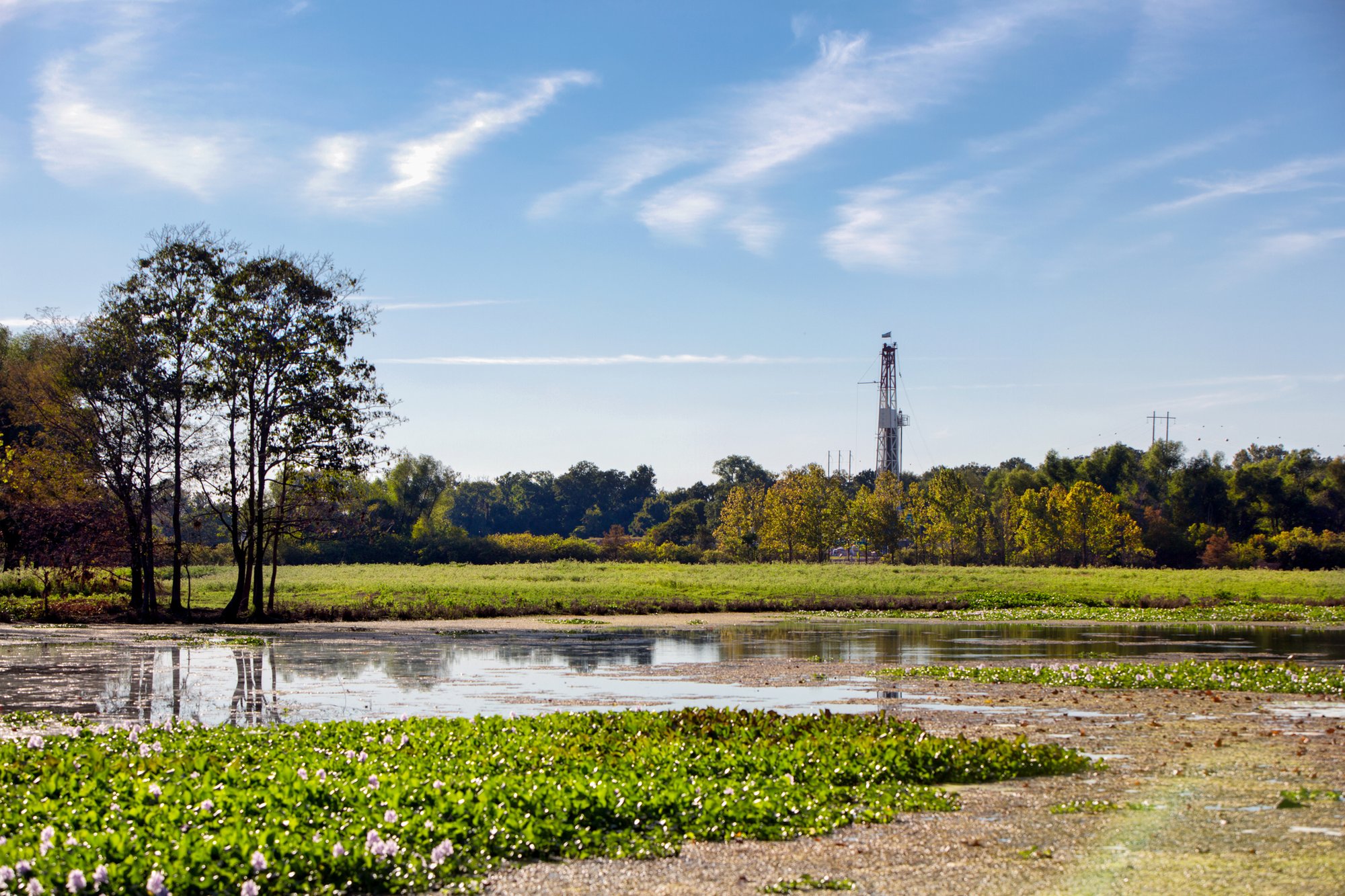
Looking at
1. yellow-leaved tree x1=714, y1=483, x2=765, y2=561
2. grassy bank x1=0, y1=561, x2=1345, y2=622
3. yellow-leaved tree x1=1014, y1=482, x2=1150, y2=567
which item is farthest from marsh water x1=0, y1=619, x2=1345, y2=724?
yellow-leaved tree x1=714, y1=483, x2=765, y2=561

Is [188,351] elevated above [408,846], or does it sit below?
above

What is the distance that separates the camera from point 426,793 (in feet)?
31.0

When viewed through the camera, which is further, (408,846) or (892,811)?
(892,811)

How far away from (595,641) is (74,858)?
25950 millimetres

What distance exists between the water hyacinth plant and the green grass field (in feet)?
99.1

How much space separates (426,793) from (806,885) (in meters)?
3.31

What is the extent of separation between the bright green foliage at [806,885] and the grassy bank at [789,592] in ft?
118

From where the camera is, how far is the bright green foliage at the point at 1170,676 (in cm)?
2006

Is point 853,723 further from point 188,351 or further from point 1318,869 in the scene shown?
point 188,351

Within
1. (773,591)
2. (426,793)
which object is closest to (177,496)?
(773,591)

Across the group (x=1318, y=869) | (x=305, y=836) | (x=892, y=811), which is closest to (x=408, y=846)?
(x=305, y=836)

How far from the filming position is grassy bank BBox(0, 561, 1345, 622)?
1826 inches

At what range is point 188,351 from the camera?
42.2 meters

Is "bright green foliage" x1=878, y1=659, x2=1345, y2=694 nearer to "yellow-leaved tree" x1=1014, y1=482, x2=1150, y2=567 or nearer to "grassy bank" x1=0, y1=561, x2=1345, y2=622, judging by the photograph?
"grassy bank" x1=0, y1=561, x2=1345, y2=622
